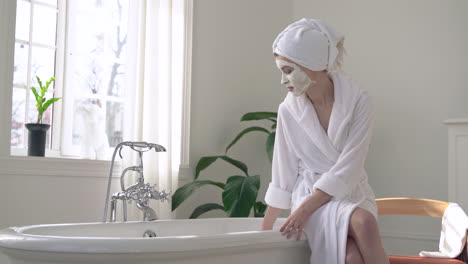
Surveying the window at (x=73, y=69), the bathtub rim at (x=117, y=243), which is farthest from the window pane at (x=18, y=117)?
the bathtub rim at (x=117, y=243)

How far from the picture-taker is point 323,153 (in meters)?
1.87

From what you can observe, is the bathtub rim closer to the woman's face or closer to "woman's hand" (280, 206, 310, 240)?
"woman's hand" (280, 206, 310, 240)

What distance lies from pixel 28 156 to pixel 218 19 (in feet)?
5.37

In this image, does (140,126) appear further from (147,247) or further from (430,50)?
(430,50)

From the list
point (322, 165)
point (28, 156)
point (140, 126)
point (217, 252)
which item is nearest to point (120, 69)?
point (140, 126)

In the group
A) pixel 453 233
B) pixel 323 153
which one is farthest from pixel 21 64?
pixel 453 233

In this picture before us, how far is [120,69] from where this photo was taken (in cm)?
320

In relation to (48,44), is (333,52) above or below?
below

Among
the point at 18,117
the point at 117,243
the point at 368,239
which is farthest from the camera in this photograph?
the point at 18,117

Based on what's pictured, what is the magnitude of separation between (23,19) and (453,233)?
88.6 inches

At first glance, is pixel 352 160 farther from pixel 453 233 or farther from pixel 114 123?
pixel 114 123

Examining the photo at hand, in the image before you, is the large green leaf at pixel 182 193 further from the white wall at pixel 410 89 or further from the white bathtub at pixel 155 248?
the white wall at pixel 410 89

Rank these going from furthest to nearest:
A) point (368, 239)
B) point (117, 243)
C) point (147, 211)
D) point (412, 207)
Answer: point (412, 207)
point (147, 211)
point (368, 239)
point (117, 243)

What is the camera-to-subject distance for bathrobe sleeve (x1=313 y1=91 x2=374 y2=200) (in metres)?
1.73
